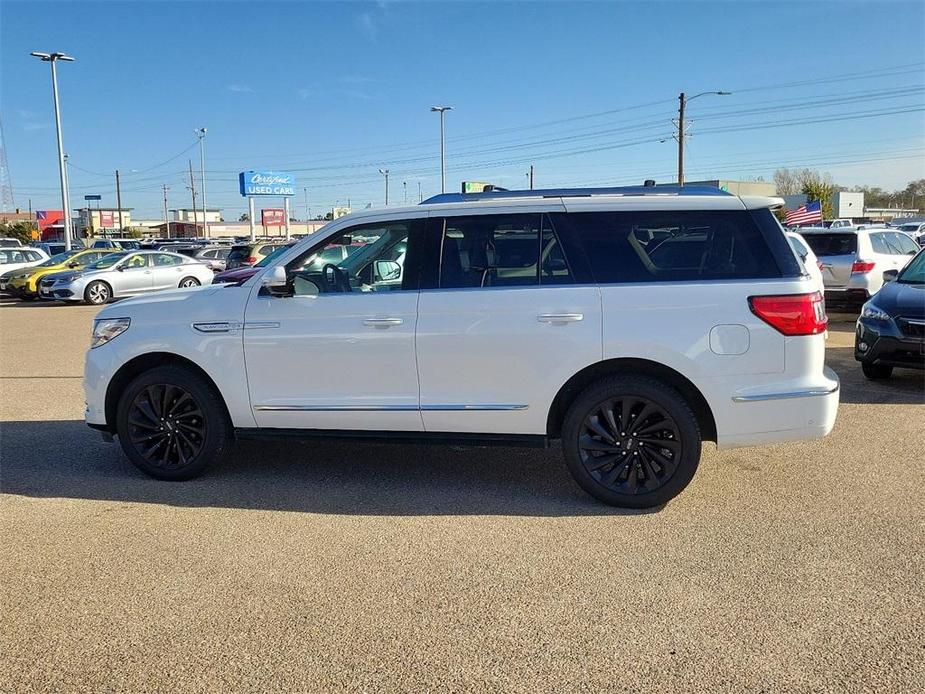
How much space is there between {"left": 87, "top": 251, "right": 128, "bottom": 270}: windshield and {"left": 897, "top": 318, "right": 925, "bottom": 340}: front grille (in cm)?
1891

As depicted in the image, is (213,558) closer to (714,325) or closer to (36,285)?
(714,325)

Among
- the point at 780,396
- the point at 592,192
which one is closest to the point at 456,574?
the point at 780,396

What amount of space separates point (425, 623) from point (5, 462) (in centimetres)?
410

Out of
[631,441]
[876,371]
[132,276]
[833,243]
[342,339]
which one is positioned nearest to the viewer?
[631,441]

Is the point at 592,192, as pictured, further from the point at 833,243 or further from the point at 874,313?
the point at 833,243

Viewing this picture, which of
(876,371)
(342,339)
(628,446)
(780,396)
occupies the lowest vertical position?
(876,371)

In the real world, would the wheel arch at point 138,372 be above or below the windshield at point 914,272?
below

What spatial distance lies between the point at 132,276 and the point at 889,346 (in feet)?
60.5

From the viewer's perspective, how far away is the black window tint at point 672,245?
14.6 feet

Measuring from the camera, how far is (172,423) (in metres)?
5.15

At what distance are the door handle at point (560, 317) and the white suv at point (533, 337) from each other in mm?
13

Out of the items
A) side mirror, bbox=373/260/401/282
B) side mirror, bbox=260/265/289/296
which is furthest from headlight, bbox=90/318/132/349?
side mirror, bbox=373/260/401/282

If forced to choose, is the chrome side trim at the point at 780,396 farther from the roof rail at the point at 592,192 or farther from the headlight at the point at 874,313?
the headlight at the point at 874,313

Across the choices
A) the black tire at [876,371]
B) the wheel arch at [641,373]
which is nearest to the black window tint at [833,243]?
the black tire at [876,371]
